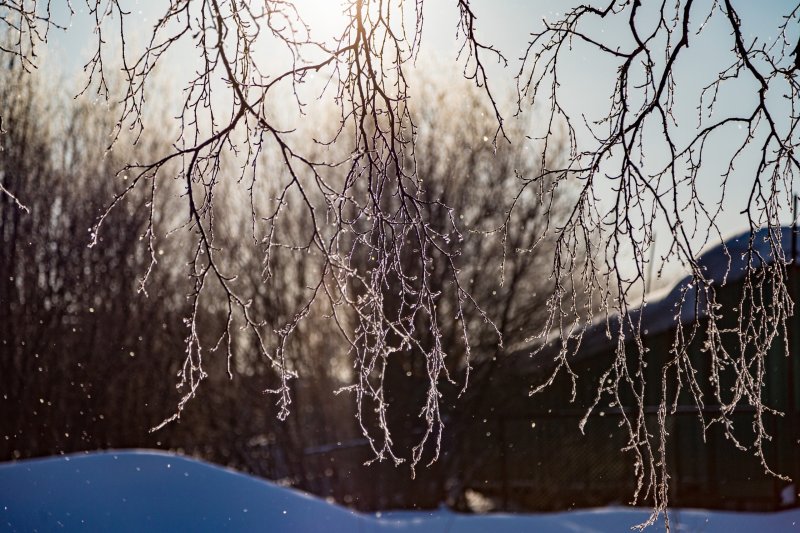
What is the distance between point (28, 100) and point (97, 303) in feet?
12.7

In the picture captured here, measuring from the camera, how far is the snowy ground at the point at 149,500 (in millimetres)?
5883

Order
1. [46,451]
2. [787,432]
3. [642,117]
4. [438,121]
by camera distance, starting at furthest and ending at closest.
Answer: [46,451]
[438,121]
[787,432]
[642,117]

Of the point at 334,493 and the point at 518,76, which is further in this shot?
the point at 334,493

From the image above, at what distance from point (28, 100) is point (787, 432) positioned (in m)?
13.5

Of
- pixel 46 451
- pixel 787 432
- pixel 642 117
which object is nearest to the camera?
pixel 642 117

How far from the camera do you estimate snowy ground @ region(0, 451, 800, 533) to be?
19.3ft

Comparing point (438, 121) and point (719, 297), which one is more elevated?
point (438, 121)

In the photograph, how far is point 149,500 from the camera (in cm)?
604

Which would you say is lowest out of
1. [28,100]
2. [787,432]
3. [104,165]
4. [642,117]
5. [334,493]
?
[334,493]

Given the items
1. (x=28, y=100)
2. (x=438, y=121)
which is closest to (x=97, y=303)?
(x=28, y=100)

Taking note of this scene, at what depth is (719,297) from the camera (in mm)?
11195

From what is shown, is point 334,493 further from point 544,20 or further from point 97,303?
point 544,20

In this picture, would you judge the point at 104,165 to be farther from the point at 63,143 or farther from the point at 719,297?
the point at 719,297

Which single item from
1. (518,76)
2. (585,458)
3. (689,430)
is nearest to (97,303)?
(585,458)
